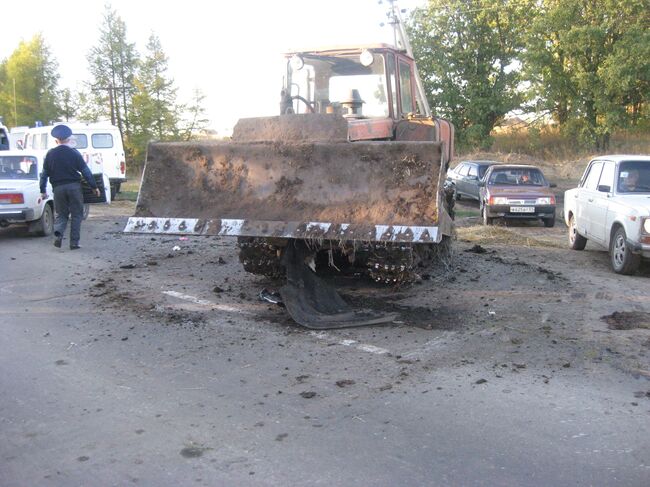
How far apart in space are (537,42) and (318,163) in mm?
28037

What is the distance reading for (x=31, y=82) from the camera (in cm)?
4862

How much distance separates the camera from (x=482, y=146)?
119ft

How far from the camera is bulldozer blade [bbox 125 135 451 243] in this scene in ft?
20.6

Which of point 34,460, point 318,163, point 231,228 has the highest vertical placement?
point 318,163

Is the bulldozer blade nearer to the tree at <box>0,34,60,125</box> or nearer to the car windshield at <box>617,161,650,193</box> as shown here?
the car windshield at <box>617,161,650,193</box>

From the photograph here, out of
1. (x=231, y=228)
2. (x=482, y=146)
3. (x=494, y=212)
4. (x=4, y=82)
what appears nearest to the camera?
(x=231, y=228)

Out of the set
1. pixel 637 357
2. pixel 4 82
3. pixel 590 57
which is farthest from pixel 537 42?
pixel 4 82

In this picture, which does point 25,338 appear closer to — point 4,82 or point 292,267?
point 292,267

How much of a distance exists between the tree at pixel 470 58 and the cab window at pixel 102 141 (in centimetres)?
2017

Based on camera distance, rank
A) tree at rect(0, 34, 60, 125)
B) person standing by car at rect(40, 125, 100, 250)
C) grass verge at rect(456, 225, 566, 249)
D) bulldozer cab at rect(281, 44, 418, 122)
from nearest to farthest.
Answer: bulldozer cab at rect(281, 44, 418, 122), person standing by car at rect(40, 125, 100, 250), grass verge at rect(456, 225, 566, 249), tree at rect(0, 34, 60, 125)

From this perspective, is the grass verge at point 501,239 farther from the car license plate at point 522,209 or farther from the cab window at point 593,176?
the car license plate at point 522,209

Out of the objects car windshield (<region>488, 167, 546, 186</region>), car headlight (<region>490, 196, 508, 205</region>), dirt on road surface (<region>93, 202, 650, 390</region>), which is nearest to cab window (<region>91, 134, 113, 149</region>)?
dirt on road surface (<region>93, 202, 650, 390</region>)

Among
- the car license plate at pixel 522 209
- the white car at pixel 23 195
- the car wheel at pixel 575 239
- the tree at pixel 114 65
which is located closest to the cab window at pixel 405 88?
the car wheel at pixel 575 239

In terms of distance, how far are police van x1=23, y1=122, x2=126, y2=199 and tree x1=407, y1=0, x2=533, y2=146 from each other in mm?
20081
